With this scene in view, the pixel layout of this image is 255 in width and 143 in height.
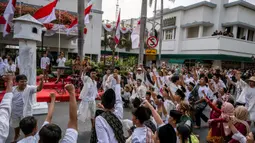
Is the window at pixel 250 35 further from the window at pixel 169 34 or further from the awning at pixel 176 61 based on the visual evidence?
the window at pixel 169 34

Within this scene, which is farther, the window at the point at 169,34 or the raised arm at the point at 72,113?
the window at the point at 169,34

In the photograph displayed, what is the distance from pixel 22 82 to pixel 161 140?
3082 millimetres

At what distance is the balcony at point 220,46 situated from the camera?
21.1m

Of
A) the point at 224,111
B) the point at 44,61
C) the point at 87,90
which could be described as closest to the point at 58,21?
the point at 44,61

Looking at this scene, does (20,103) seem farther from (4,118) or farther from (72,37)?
(72,37)

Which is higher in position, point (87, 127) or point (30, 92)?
point (30, 92)

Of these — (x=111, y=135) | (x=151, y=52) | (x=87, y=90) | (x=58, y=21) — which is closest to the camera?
(x=111, y=135)

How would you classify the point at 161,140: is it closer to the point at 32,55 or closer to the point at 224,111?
the point at 224,111

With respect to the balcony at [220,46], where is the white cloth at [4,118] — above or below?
below

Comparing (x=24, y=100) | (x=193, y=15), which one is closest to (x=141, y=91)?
(x=24, y=100)

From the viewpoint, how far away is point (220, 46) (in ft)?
68.4

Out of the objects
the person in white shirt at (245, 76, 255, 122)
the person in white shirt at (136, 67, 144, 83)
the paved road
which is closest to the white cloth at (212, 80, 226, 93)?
the person in white shirt at (245, 76, 255, 122)

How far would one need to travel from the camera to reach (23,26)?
582 centimetres

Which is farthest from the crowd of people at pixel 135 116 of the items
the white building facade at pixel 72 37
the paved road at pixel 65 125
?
the white building facade at pixel 72 37
